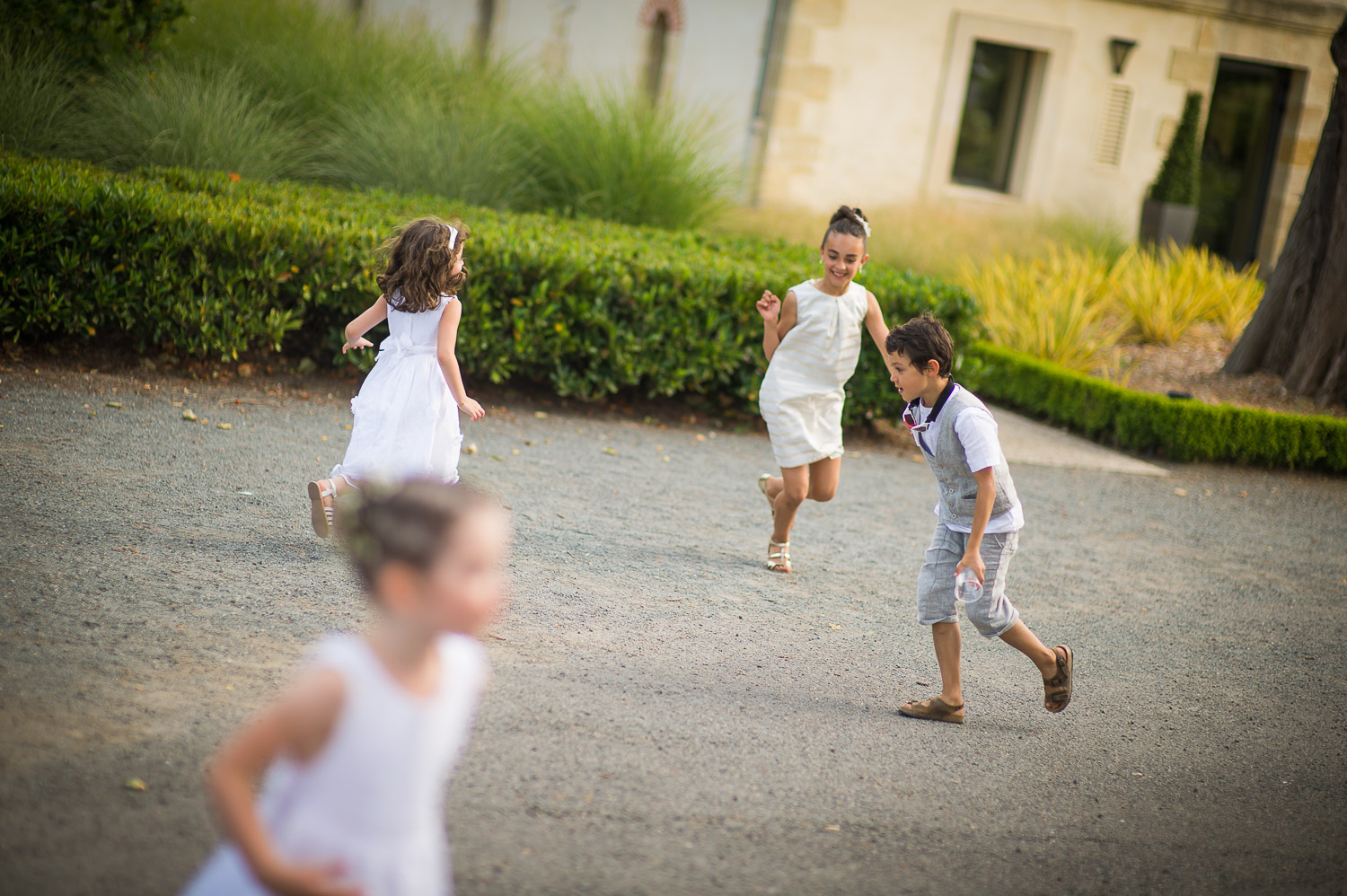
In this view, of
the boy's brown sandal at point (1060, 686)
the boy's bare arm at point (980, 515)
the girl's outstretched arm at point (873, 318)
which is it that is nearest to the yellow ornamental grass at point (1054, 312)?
the girl's outstretched arm at point (873, 318)

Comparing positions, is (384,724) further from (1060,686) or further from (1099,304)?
(1099,304)

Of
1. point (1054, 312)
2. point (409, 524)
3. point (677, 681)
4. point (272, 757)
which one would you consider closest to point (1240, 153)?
point (1054, 312)

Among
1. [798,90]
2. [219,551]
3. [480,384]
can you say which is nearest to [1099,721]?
[219,551]

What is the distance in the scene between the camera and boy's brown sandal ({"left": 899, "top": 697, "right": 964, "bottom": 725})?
3.94 m

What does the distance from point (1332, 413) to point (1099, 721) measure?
7.13m

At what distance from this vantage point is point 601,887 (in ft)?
8.79

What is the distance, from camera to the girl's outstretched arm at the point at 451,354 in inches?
177

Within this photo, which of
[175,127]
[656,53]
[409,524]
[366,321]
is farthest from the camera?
[656,53]

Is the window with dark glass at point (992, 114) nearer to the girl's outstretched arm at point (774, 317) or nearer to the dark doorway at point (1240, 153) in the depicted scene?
the dark doorway at point (1240, 153)

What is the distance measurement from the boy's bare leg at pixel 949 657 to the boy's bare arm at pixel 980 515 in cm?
38

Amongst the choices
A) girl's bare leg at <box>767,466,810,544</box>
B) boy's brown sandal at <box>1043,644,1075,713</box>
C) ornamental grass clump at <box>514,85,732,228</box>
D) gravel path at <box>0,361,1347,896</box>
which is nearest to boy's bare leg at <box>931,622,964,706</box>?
gravel path at <box>0,361,1347,896</box>

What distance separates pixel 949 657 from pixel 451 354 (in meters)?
2.31

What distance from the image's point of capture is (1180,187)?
1636cm

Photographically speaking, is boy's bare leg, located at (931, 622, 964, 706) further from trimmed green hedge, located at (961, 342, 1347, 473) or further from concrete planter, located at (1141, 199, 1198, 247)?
concrete planter, located at (1141, 199, 1198, 247)
